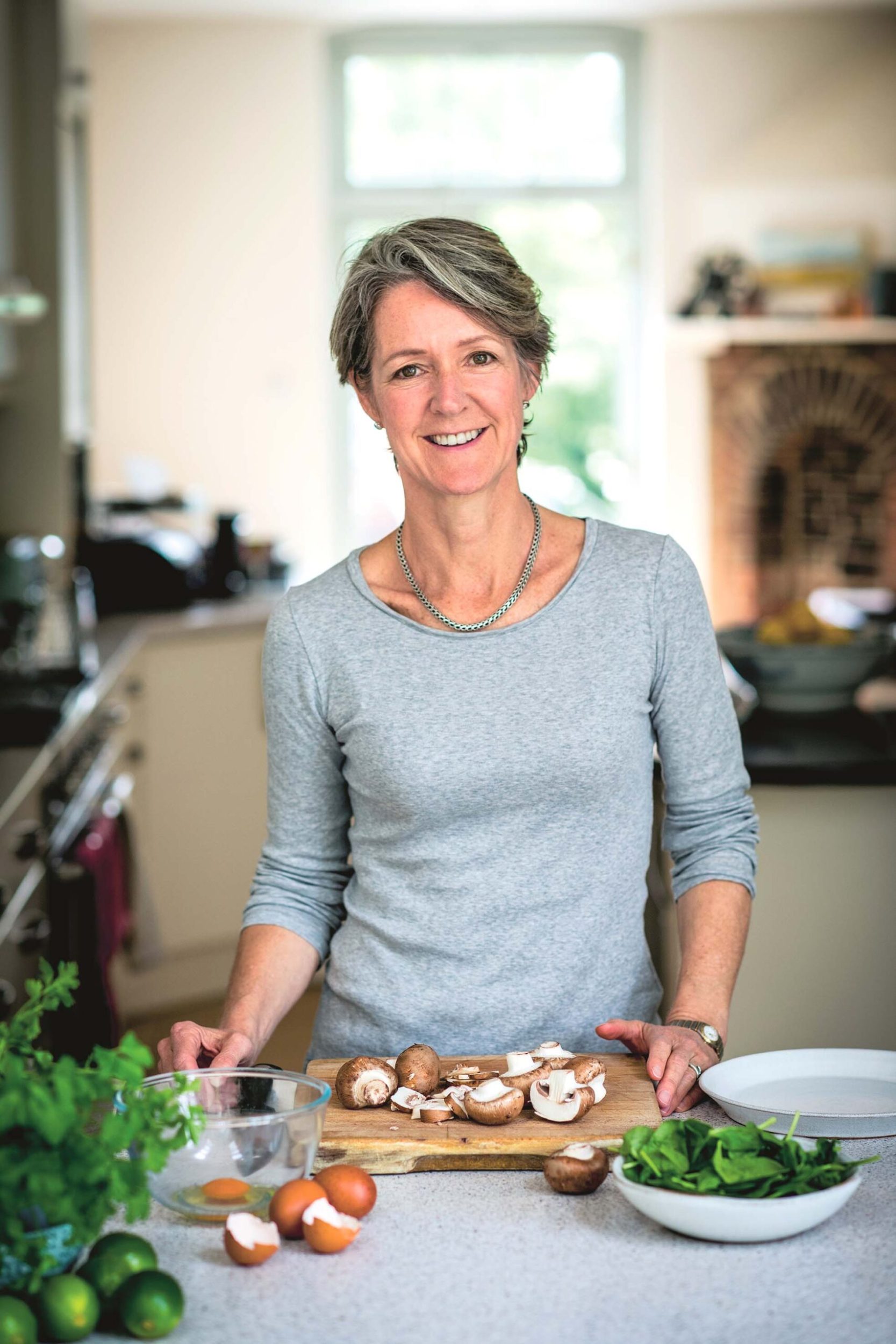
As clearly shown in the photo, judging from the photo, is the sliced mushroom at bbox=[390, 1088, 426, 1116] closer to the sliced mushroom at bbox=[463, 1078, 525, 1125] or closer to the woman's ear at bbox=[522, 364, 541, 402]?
the sliced mushroom at bbox=[463, 1078, 525, 1125]

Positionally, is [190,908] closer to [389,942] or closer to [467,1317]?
[389,942]

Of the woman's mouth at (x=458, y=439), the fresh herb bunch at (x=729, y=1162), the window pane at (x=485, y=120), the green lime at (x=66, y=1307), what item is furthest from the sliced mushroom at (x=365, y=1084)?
the window pane at (x=485, y=120)

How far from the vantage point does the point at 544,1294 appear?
932mm

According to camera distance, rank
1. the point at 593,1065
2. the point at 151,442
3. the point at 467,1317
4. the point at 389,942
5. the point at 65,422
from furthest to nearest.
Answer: the point at 151,442
the point at 65,422
the point at 389,942
the point at 593,1065
the point at 467,1317

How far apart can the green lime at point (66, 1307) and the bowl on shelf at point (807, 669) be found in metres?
1.78

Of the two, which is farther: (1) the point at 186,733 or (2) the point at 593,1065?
(1) the point at 186,733

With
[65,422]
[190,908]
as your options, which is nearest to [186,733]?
[190,908]

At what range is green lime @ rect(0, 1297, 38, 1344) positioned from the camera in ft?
2.74

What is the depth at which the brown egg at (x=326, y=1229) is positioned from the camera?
98 cm

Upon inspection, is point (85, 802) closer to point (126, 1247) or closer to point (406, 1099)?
point (406, 1099)

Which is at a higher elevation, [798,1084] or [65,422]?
[65,422]

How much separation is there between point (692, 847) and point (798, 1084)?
0.32 metres

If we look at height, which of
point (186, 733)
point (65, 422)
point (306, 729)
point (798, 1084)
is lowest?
point (186, 733)

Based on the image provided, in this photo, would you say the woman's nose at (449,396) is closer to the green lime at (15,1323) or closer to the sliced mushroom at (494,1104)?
the sliced mushroom at (494,1104)
